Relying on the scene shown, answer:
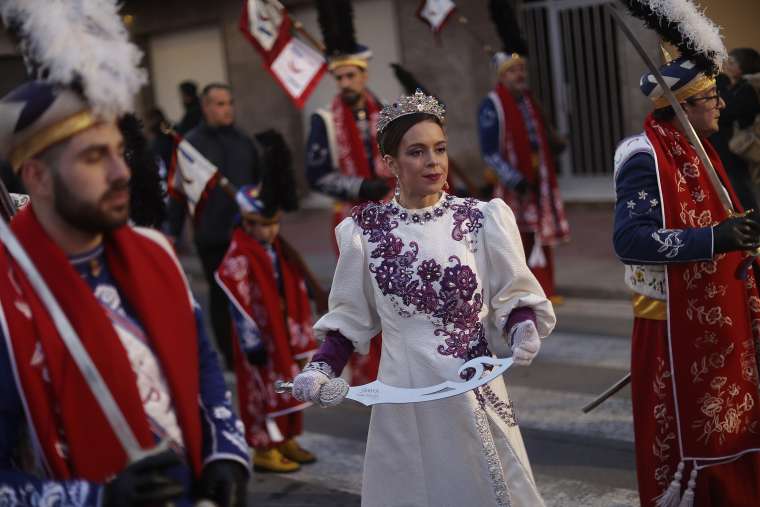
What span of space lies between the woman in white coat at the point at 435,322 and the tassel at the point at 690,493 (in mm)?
840

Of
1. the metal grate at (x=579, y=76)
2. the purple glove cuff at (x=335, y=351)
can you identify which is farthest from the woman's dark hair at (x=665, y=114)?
the metal grate at (x=579, y=76)

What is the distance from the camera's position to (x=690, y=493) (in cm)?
414

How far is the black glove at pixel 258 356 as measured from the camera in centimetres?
593

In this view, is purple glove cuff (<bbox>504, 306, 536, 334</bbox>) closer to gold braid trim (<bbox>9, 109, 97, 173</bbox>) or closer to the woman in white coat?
the woman in white coat

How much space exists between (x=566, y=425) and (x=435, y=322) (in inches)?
111

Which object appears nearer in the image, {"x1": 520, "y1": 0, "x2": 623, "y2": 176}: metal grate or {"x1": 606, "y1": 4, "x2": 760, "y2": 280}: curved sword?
{"x1": 606, "y1": 4, "x2": 760, "y2": 280}: curved sword

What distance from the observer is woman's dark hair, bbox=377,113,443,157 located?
3.75 metres

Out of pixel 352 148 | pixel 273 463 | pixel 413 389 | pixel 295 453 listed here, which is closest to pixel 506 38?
pixel 352 148

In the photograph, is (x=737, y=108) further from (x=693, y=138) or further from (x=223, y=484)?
(x=223, y=484)

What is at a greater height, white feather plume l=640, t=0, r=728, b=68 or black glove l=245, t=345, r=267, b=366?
white feather plume l=640, t=0, r=728, b=68

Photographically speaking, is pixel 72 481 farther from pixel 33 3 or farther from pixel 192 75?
pixel 192 75

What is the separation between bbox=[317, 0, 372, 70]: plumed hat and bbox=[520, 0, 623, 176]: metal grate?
6296 millimetres

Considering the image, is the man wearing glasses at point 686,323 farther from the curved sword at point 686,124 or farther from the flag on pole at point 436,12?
the flag on pole at point 436,12

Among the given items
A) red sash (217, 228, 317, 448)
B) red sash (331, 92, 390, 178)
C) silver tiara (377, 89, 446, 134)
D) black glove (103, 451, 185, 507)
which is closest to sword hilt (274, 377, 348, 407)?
silver tiara (377, 89, 446, 134)
